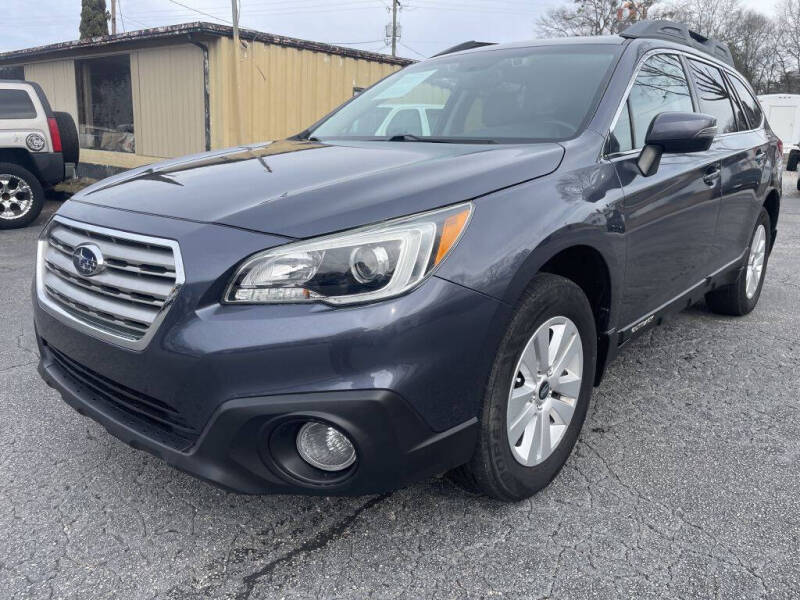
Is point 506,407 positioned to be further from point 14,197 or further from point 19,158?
point 19,158

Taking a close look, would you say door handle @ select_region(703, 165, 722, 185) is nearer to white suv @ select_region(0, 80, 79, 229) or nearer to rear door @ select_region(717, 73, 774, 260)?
rear door @ select_region(717, 73, 774, 260)

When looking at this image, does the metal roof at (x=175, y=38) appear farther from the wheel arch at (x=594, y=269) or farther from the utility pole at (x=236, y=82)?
the wheel arch at (x=594, y=269)

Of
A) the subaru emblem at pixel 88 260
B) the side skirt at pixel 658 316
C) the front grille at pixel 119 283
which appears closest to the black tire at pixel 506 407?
the side skirt at pixel 658 316

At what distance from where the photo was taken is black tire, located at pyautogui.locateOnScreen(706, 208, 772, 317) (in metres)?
4.38

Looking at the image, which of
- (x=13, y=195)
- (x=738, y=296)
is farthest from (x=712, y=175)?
(x=13, y=195)

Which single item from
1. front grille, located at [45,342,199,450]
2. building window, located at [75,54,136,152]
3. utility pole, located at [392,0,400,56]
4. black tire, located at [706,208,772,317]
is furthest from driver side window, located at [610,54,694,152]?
utility pole, located at [392,0,400,56]

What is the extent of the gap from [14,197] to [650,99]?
8112mm

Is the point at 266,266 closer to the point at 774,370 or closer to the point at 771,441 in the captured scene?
the point at 771,441

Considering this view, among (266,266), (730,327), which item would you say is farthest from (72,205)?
(730,327)

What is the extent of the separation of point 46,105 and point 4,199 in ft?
4.60

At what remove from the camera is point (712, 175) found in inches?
131

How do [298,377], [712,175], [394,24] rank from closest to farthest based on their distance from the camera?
[298,377]
[712,175]
[394,24]

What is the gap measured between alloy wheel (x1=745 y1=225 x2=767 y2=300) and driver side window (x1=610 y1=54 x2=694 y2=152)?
59.8 inches

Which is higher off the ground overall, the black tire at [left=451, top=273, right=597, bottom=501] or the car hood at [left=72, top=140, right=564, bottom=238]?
the car hood at [left=72, top=140, right=564, bottom=238]
